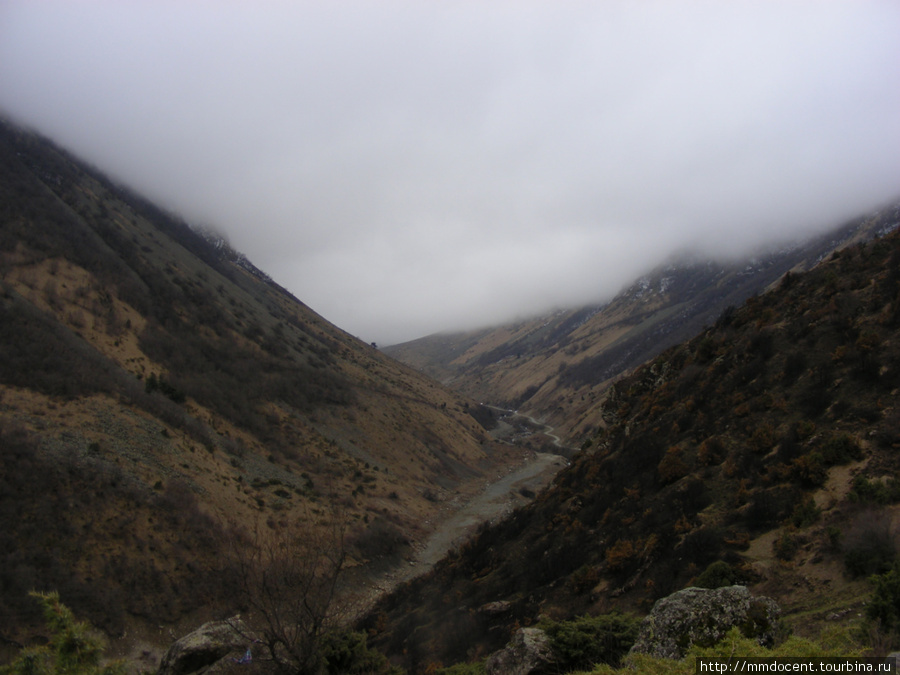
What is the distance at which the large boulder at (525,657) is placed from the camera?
10000 mm

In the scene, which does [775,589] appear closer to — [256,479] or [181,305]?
[256,479]

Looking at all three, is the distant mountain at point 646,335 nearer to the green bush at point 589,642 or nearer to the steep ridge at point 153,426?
the steep ridge at point 153,426

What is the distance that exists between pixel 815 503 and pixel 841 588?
160 inches

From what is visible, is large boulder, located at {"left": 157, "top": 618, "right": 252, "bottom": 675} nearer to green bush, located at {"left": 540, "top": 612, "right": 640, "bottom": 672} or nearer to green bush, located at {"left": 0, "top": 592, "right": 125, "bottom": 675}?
green bush, located at {"left": 0, "top": 592, "right": 125, "bottom": 675}

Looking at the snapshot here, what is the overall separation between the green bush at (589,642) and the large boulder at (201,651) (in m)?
8.20

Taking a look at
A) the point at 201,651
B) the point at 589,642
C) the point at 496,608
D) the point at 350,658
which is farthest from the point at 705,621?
the point at 201,651

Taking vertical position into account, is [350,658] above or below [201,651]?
below

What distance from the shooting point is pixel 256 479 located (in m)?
38.0

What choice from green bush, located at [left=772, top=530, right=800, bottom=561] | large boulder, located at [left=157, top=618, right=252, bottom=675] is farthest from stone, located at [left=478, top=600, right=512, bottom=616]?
green bush, located at [left=772, top=530, right=800, bottom=561]

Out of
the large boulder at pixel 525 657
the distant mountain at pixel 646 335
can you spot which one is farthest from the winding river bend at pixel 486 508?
the distant mountain at pixel 646 335

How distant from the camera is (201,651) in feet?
42.0

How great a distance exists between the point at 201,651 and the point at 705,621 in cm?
1312

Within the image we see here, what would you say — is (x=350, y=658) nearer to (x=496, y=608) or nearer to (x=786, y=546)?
(x=496, y=608)

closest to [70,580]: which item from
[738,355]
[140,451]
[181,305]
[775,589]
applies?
[140,451]
